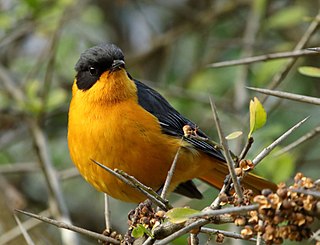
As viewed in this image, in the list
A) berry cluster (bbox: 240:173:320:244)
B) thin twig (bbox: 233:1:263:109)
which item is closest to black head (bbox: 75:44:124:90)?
thin twig (bbox: 233:1:263:109)

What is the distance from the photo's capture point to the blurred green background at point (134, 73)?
5.47 m

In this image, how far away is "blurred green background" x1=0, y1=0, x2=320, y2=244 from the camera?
5.47m

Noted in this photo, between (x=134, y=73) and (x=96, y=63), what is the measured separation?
2.56m

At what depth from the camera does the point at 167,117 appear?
472 cm

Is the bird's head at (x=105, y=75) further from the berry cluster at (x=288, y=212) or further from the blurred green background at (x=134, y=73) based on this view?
the berry cluster at (x=288, y=212)

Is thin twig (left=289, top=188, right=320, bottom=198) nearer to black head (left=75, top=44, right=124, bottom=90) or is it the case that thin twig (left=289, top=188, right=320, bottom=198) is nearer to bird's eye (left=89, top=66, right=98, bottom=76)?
black head (left=75, top=44, right=124, bottom=90)

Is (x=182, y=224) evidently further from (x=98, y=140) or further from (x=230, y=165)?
(x=98, y=140)

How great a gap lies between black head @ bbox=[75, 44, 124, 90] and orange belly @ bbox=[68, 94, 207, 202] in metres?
0.23

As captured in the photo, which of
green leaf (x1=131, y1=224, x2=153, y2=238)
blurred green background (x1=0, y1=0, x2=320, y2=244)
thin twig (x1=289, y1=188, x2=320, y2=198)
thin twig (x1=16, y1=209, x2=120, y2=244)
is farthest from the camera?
blurred green background (x1=0, y1=0, x2=320, y2=244)

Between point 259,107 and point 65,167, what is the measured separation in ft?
15.0

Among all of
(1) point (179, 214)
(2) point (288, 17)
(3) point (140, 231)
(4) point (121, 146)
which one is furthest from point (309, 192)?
(2) point (288, 17)

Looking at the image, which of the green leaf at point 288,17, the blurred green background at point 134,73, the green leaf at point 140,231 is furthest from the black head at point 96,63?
the green leaf at point 140,231

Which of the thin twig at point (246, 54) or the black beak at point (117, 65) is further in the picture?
the thin twig at point (246, 54)

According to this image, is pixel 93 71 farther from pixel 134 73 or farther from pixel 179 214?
pixel 179 214
